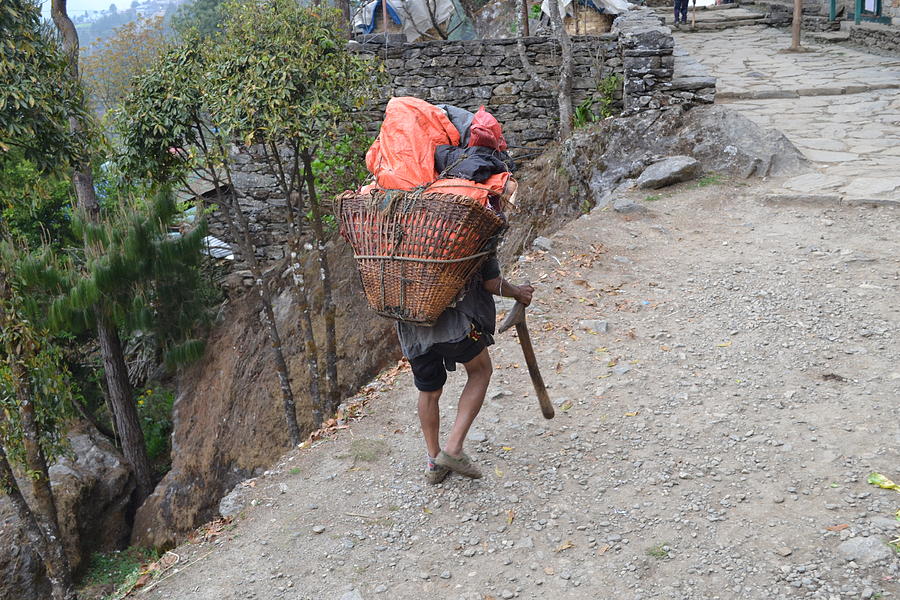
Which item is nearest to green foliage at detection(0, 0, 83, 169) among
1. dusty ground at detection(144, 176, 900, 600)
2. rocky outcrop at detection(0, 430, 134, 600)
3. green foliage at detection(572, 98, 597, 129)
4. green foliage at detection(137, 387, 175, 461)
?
dusty ground at detection(144, 176, 900, 600)

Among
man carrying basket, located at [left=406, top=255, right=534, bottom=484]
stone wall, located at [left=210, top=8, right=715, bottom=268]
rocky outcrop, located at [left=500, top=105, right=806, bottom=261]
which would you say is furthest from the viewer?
stone wall, located at [left=210, top=8, right=715, bottom=268]

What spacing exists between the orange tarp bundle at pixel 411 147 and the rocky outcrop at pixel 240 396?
559 cm

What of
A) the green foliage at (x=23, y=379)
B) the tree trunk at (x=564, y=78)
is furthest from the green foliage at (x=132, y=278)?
the tree trunk at (x=564, y=78)

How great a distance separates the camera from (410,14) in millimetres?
11758

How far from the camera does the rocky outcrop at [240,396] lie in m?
8.92

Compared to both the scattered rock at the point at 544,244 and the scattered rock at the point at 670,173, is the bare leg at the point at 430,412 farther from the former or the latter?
the scattered rock at the point at 670,173

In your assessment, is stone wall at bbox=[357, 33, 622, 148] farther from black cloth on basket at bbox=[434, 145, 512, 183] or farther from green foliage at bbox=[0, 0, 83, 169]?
black cloth on basket at bbox=[434, 145, 512, 183]

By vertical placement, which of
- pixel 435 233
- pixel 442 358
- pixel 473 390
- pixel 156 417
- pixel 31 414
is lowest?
pixel 156 417

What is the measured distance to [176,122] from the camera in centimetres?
686

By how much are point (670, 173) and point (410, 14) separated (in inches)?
253

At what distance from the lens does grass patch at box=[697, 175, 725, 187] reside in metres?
6.81

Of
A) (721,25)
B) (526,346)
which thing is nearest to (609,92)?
(721,25)

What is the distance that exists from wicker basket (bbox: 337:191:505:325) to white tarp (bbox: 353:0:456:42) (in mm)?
9045

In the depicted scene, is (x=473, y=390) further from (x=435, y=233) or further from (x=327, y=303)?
(x=327, y=303)
